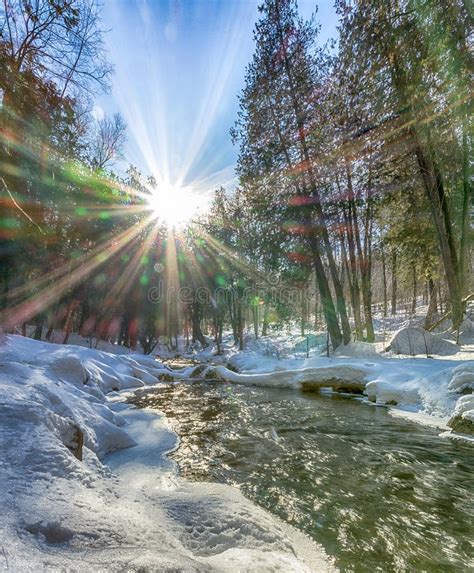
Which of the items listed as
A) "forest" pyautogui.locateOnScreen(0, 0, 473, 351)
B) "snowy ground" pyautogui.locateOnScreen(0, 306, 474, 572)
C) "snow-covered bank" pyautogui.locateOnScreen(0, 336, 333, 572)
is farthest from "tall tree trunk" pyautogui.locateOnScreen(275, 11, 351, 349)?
"snow-covered bank" pyautogui.locateOnScreen(0, 336, 333, 572)

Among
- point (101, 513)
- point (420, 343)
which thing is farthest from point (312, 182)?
point (101, 513)

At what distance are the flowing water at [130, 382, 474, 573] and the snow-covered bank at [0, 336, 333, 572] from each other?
0.43 meters

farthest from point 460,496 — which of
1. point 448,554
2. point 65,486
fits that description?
point 65,486

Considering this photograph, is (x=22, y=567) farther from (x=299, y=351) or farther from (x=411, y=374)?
(x=299, y=351)

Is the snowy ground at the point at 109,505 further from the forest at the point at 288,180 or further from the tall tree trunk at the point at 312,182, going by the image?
the tall tree trunk at the point at 312,182

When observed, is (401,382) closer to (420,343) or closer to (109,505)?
(420,343)

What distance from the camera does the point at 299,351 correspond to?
21172 mm

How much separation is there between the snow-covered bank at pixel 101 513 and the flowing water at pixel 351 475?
1.41 feet

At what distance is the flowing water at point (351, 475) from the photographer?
2.69 metres

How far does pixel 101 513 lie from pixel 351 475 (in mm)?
3124

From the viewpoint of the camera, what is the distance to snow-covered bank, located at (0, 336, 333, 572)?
165cm

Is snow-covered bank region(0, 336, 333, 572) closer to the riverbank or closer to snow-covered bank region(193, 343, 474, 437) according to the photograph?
the riverbank

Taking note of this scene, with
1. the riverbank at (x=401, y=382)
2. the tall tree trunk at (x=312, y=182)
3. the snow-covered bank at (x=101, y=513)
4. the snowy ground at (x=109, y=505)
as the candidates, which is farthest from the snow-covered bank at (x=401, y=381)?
the snow-covered bank at (x=101, y=513)

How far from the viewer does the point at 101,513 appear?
2.07 metres
